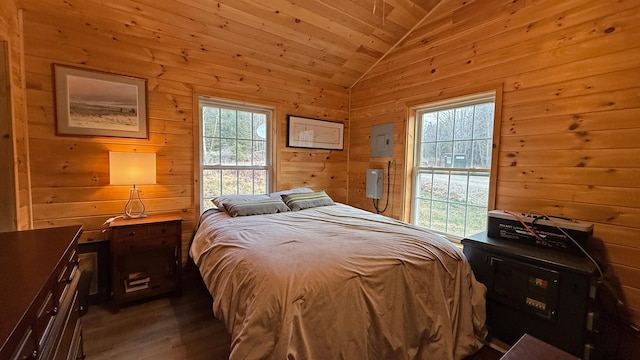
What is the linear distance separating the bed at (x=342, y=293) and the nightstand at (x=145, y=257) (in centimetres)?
57

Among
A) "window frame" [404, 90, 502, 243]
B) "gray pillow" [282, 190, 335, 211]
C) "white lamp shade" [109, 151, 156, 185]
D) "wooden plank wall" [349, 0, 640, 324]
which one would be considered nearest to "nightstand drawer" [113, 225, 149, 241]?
"white lamp shade" [109, 151, 156, 185]

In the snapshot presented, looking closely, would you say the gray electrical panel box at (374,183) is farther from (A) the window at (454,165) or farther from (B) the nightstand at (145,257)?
(B) the nightstand at (145,257)

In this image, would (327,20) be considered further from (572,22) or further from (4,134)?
(4,134)

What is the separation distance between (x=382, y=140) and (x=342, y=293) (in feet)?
8.51

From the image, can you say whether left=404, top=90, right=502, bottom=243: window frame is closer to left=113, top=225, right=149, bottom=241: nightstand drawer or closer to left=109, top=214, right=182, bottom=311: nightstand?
left=109, top=214, right=182, bottom=311: nightstand

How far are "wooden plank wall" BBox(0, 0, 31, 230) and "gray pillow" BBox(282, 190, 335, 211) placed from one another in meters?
2.08

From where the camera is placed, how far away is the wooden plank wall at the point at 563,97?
1.80 metres

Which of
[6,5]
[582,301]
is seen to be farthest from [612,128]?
[6,5]

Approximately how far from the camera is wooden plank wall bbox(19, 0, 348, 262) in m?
2.13

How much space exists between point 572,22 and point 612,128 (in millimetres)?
862

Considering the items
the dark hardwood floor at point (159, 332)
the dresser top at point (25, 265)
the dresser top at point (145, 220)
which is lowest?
the dark hardwood floor at point (159, 332)

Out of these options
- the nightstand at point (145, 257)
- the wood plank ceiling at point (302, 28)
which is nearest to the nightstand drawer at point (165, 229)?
the nightstand at point (145, 257)

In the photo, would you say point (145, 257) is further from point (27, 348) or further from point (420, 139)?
point (420, 139)

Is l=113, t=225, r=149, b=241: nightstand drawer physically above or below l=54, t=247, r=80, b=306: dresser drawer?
below
